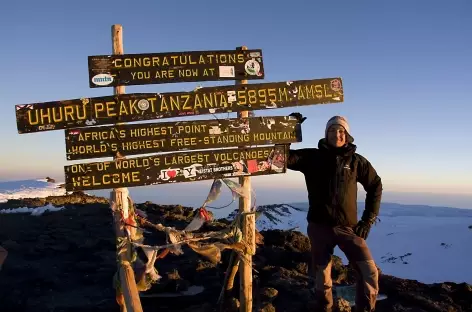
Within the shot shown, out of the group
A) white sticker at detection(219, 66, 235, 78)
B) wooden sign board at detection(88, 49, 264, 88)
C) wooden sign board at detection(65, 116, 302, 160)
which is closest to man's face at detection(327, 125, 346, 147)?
wooden sign board at detection(65, 116, 302, 160)

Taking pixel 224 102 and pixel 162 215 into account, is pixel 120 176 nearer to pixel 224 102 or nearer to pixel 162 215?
pixel 224 102

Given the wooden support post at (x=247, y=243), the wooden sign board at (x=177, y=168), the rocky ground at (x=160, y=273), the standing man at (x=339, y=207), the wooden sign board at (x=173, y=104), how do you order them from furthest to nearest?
the rocky ground at (x=160, y=273)
the wooden support post at (x=247, y=243)
the standing man at (x=339, y=207)
the wooden sign board at (x=177, y=168)
the wooden sign board at (x=173, y=104)

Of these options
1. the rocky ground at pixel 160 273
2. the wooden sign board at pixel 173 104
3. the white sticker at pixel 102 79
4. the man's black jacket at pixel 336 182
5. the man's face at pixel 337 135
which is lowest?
the rocky ground at pixel 160 273

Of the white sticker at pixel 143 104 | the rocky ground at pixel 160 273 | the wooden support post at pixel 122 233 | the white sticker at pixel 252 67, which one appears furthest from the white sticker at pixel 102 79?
the rocky ground at pixel 160 273

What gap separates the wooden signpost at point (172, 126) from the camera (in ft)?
16.3

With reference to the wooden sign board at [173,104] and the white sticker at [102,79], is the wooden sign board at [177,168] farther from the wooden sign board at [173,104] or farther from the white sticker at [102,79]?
the white sticker at [102,79]

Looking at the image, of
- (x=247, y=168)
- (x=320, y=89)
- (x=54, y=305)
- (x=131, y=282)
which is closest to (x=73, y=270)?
(x=54, y=305)

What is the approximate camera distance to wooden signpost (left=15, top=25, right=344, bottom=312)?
497cm

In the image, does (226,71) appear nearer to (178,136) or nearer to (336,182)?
(178,136)

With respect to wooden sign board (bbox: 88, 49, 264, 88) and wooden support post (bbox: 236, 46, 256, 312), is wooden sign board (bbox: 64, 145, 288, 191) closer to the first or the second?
wooden support post (bbox: 236, 46, 256, 312)

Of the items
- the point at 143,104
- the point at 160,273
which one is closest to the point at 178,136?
the point at 143,104

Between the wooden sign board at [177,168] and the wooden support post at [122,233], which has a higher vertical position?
the wooden sign board at [177,168]

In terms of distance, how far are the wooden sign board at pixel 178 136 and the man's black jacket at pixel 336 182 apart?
331 mm

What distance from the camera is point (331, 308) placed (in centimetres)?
554
